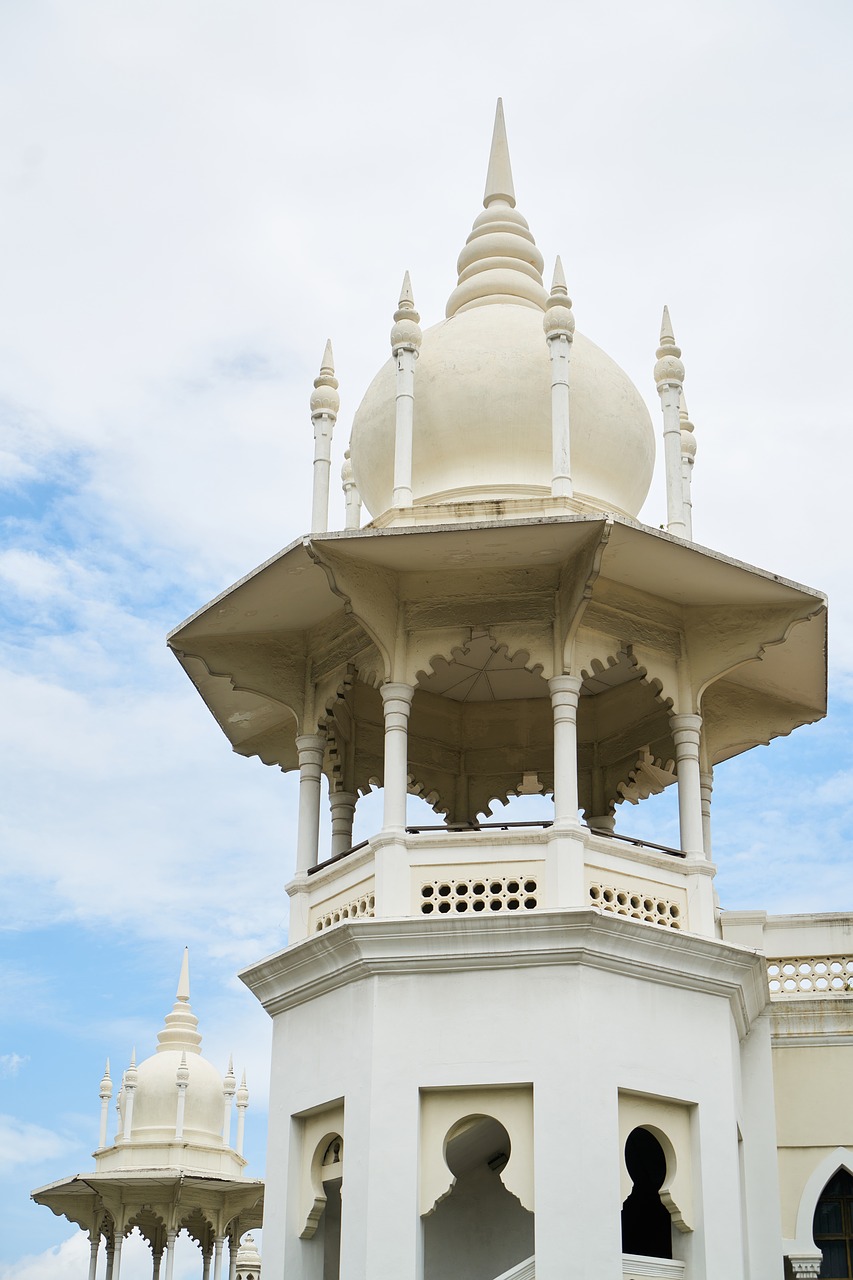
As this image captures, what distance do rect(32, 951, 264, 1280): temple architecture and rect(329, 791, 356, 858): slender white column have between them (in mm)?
14406

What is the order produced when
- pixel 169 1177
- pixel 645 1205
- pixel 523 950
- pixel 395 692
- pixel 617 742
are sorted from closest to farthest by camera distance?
pixel 523 950, pixel 395 692, pixel 645 1205, pixel 617 742, pixel 169 1177

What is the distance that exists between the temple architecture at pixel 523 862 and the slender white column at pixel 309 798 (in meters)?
0.03

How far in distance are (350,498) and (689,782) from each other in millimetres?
5496

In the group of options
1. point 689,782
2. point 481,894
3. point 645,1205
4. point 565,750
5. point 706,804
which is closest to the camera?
point 481,894

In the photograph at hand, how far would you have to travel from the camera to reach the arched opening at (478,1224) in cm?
1722

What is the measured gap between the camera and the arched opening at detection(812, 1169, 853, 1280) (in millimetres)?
16703

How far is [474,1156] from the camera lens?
17.3m

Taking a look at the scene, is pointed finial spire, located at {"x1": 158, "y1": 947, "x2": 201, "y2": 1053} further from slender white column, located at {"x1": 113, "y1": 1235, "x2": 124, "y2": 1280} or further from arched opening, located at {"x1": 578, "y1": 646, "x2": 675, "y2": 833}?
arched opening, located at {"x1": 578, "y1": 646, "x2": 675, "y2": 833}

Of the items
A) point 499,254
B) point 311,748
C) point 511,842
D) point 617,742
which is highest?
point 499,254

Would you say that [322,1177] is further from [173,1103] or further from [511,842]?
[173,1103]

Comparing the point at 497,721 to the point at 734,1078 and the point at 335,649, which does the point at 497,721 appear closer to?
the point at 335,649

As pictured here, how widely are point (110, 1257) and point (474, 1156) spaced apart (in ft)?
56.4

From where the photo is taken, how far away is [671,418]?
17438 mm

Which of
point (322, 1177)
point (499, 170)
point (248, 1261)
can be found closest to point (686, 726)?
point (322, 1177)
